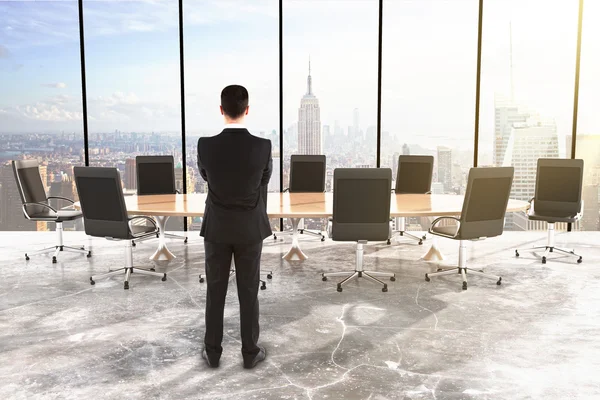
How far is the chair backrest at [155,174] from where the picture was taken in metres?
6.70

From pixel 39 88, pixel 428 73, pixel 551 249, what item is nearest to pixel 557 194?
pixel 551 249

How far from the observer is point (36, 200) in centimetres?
614

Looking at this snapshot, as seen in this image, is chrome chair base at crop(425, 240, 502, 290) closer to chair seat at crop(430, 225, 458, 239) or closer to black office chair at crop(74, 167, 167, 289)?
chair seat at crop(430, 225, 458, 239)

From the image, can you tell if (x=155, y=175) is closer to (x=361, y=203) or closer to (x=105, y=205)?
(x=105, y=205)

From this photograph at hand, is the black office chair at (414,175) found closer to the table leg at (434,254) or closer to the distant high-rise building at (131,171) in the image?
the table leg at (434,254)

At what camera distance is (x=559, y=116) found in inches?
306

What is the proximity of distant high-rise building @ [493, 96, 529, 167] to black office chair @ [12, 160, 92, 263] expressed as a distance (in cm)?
568

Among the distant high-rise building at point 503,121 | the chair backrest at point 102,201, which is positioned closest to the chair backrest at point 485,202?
the chair backrest at point 102,201

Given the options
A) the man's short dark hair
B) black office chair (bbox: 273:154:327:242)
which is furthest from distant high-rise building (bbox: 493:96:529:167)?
the man's short dark hair

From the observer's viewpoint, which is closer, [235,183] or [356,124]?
[235,183]

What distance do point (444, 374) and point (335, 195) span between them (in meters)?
1.87

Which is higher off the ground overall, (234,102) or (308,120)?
(308,120)

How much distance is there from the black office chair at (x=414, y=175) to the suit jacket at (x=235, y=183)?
14.3ft

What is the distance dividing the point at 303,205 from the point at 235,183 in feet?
8.00
